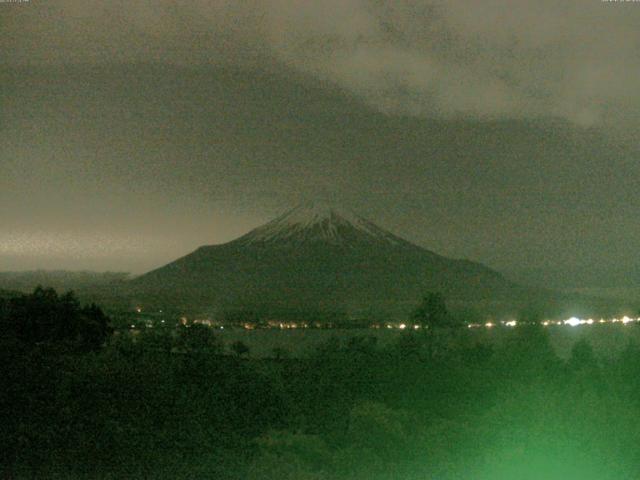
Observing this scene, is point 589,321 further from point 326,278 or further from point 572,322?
point 326,278

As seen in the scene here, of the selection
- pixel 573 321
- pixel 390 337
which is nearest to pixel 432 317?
pixel 390 337

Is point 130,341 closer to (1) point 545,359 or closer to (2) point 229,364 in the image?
(2) point 229,364

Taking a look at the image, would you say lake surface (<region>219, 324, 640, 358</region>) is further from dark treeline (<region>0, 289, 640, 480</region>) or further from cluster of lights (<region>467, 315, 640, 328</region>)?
dark treeline (<region>0, 289, 640, 480</region>)

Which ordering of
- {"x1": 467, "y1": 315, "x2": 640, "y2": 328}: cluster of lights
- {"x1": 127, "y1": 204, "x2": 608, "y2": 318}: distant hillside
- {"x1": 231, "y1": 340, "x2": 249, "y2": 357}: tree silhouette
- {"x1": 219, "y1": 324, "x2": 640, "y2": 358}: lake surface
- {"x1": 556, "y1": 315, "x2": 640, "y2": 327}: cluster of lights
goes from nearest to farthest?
{"x1": 231, "y1": 340, "x2": 249, "y2": 357}: tree silhouette → {"x1": 219, "y1": 324, "x2": 640, "y2": 358}: lake surface → {"x1": 467, "y1": 315, "x2": 640, "y2": 328}: cluster of lights → {"x1": 556, "y1": 315, "x2": 640, "y2": 327}: cluster of lights → {"x1": 127, "y1": 204, "x2": 608, "y2": 318}: distant hillside

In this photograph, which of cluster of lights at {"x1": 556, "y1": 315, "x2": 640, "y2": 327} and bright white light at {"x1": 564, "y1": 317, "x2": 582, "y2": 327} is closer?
cluster of lights at {"x1": 556, "y1": 315, "x2": 640, "y2": 327}

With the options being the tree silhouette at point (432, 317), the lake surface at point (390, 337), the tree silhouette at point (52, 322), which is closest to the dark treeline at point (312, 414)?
the tree silhouette at point (52, 322)

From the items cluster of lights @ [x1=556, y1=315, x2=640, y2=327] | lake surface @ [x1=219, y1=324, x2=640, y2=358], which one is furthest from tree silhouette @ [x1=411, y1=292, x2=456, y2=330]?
cluster of lights @ [x1=556, y1=315, x2=640, y2=327]
